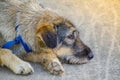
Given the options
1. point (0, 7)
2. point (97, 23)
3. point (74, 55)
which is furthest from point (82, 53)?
point (97, 23)

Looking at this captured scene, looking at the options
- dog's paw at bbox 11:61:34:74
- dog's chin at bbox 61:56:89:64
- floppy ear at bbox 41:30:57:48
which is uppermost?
floppy ear at bbox 41:30:57:48

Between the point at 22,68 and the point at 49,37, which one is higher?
the point at 49,37

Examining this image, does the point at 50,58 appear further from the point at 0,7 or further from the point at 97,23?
the point at 97,23

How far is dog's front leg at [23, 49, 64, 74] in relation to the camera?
14.0 feet

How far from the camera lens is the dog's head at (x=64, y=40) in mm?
4168

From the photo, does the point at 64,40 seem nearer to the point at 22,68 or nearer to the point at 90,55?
the point at 90,55

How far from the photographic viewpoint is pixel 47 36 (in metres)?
4.11

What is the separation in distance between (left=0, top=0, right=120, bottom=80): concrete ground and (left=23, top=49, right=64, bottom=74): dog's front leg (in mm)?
63

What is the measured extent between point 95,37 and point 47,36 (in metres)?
1.41

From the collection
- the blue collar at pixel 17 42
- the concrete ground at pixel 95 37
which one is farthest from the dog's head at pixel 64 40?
the blue collar at pixel 17 42

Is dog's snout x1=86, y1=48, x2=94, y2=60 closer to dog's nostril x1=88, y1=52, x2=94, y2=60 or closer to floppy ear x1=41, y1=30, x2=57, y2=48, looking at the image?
dog's nostril x1=88, y1=52, x2=94, y2=60

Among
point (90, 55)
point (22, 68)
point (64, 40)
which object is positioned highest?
point (64, 40)

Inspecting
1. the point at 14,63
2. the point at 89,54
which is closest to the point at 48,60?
the point at 14,63

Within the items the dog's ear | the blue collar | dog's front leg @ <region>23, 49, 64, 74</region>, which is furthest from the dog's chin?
the blue collar
